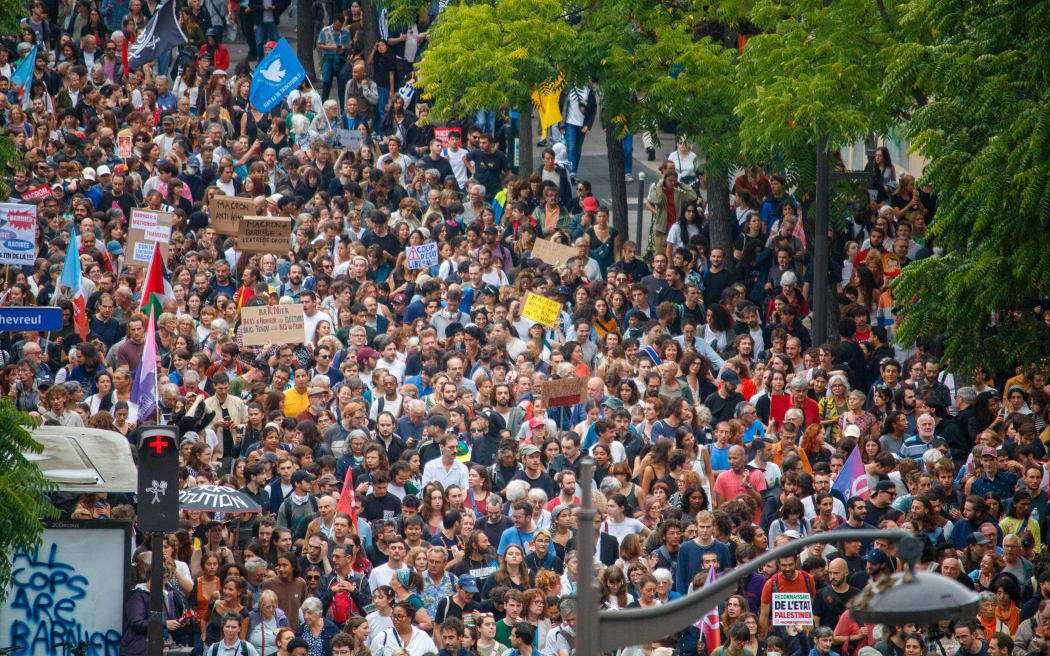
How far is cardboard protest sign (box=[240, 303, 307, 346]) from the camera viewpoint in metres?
18.3

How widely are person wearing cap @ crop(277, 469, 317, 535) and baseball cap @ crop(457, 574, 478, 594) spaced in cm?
175

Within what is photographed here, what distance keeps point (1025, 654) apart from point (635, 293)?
309 inches

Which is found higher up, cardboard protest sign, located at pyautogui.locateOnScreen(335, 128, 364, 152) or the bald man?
cardboard protest sign, located at pyautogui.locateOnScreen(335, 128, 364, 152)

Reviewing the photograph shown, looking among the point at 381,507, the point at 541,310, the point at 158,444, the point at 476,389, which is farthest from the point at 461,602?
the point at 541,310

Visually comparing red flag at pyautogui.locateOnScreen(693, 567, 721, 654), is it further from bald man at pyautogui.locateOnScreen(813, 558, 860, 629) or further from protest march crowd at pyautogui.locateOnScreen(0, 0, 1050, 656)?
bald man at pyautogui.locateOnScreen(813, 558, 860, 629)

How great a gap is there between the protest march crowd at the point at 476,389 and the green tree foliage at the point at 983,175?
638mm

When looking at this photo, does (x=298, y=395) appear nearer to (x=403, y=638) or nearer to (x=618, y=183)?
(x=403, y=638)

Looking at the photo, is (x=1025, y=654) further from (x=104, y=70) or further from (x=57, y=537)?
(x=104, y=70)

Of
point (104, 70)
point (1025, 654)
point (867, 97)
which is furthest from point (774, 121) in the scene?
point (104, 70)

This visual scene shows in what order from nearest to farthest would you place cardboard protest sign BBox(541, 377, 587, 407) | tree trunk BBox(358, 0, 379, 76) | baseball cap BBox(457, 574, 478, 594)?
baseball cap BBox(457, 574, 478, 594) → cardboard protest sign BBox(541, 377, 587, 407) → tree trunk BBox(358, 0, 379, 76)

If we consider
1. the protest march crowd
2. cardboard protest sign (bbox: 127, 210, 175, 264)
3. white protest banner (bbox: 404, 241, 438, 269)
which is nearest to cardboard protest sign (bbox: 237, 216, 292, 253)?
the protest march crowd

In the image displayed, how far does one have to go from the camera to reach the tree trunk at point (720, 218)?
71.8 feet

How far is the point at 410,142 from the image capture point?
26984 millimetres

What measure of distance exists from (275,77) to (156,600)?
15.2 metres
